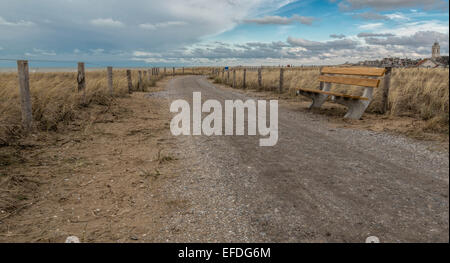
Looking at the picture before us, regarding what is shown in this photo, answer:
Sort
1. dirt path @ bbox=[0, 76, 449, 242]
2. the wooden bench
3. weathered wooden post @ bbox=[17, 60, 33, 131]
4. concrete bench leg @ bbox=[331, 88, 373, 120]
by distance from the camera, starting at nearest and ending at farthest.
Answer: dirt path @ bbox=[0, 76, 449, 242], weathered wooden post @ bbox=[17, 60, 33, 131], the wooden bench, concrete bench leg @ bbox=[331, 88, 373, 120]

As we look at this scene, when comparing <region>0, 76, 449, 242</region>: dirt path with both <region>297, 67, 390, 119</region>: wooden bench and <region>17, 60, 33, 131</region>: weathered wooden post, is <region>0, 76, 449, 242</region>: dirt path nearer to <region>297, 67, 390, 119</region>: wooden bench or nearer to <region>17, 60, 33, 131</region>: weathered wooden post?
<region>17, 60, 33, 131</region>: weathered wooden post

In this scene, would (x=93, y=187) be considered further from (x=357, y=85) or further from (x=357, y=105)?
(x=357, y=85)

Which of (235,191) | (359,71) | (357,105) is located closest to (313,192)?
(235,191)

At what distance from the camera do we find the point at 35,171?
3736 mm

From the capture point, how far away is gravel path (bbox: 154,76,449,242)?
2125 mm

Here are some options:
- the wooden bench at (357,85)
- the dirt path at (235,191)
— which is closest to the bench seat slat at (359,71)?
the wooden bench at (357,85)

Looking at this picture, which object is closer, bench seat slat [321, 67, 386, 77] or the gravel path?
the gravel path

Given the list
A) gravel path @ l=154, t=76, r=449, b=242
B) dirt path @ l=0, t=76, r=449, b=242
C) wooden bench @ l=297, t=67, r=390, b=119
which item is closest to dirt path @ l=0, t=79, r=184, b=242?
dirt path @ l=0, t=76, r=449, b=242

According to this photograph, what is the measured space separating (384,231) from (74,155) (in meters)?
4.18

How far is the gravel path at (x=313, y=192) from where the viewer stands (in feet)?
6.97

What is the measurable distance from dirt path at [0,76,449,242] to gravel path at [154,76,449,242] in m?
0.01

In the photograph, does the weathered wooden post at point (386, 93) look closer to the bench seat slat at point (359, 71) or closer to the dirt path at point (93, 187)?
the bench seat slat at point (359, 71)

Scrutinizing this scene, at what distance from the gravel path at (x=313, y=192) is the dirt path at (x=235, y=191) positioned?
1cm
